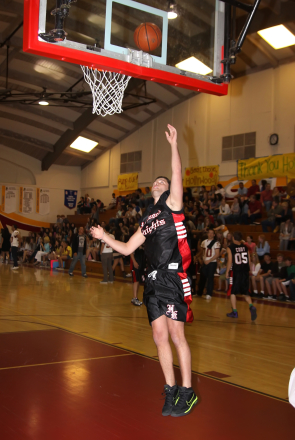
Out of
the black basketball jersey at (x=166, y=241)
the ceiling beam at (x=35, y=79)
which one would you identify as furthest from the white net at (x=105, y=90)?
the ceiling beam at (x=35, y=79)

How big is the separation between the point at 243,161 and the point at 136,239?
15958mm

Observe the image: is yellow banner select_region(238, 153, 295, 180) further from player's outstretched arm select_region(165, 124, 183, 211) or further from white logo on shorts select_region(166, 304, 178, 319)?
white logo on shorts select_region(166, 304, 178, 319)

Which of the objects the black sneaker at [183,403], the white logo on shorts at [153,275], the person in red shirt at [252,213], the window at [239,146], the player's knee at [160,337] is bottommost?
the black sneaker at [183,403]

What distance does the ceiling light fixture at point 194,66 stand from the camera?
19.8ft

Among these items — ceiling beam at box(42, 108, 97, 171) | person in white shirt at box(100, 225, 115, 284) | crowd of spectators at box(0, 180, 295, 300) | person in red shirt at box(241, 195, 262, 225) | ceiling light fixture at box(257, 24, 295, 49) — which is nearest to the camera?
crowd of spectators at box(0, 180, 295, 300)

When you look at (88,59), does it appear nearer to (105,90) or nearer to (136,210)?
(105,90)

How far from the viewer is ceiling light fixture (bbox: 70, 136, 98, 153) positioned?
25.4m

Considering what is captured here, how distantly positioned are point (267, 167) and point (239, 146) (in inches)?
76.8

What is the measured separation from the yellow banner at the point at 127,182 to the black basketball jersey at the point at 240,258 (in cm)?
1588

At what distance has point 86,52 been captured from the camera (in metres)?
5.22

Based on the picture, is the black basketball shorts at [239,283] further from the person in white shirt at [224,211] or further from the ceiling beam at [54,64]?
the ceiling beam at [54,64]

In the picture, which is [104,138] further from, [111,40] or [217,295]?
[111,40]

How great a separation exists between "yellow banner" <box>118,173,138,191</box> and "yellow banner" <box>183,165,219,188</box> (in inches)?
159

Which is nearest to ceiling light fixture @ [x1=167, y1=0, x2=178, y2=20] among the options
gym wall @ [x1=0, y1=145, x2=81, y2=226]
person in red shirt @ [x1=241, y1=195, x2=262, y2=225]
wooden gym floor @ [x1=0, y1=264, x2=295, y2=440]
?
wooden gym floor @ [x1=0, y1=264, x2=295, y2=440]
